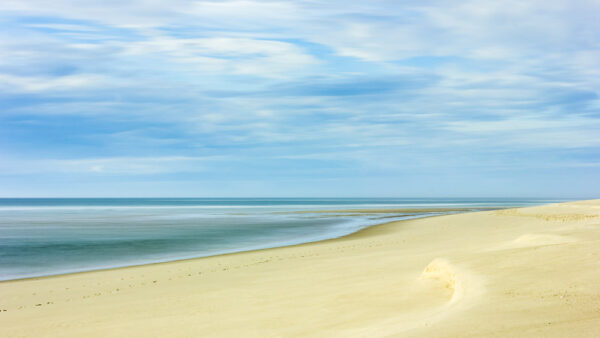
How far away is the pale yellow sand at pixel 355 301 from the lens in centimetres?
685

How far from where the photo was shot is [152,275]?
1738 centimetres

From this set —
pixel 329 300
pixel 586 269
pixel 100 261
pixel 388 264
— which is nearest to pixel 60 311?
pixel 329 300

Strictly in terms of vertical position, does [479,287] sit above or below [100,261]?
above

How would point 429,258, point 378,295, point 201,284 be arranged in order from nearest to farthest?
point 378,295
point 201,284
point 429,258

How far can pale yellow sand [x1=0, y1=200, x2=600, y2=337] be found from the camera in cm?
685

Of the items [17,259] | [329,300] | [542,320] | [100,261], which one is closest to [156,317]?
[329,300]

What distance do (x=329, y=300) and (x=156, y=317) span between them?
3636 millimetres

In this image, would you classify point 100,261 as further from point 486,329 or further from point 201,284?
point 486,329

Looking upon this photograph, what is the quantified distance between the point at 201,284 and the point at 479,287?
8.55 m

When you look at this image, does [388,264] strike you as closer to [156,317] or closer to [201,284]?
[201,284]

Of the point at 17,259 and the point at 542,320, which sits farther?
the point at 17,259

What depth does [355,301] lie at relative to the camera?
32.0ft

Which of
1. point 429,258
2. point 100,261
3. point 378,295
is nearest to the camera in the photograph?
point 378,295

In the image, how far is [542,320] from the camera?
652cm
